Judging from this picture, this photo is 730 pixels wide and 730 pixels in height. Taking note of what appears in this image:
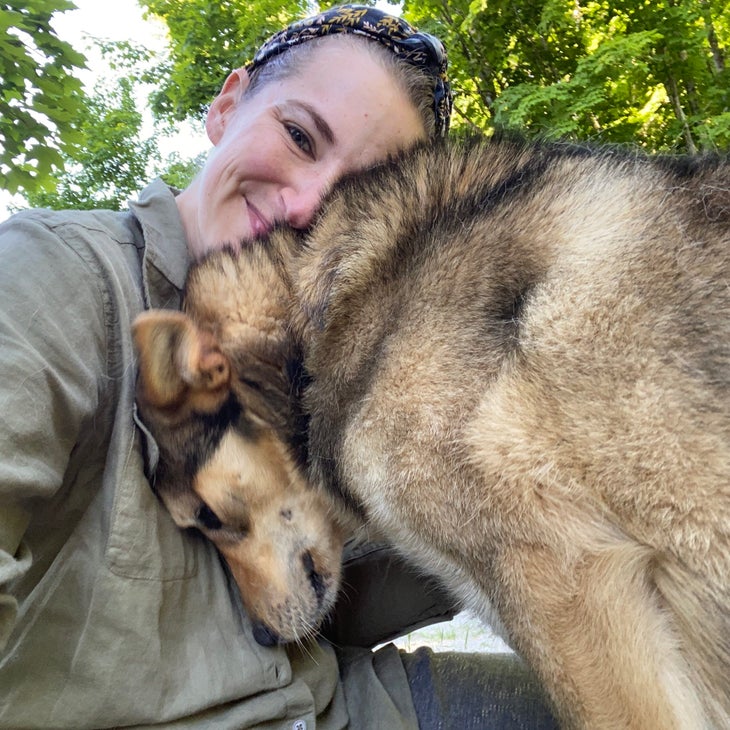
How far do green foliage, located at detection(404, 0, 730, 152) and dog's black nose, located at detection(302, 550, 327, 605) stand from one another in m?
5.23

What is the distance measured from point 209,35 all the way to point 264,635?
41.5ft

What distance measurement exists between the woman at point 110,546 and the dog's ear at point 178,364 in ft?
0.25

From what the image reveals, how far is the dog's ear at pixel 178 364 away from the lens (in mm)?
1925

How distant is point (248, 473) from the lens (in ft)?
7.64

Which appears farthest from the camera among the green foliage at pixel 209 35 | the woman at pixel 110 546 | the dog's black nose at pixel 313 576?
the green foliage at pixel 209 35

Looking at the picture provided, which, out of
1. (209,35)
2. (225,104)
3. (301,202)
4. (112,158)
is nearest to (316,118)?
(301,202)

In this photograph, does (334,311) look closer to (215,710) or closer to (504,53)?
(215,710)

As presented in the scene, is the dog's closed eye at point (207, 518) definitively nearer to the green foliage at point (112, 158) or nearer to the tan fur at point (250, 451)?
the tan fur at point (250, 451)

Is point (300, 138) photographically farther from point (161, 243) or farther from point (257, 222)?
point (161, 243)

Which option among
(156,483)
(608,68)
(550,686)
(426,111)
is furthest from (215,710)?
(608,68)

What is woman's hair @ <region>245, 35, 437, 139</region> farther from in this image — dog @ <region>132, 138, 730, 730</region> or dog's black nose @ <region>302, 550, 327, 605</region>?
dog's black nose @ <region>302, 550, 327, 605</region>

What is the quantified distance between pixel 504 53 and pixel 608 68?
2.00 m

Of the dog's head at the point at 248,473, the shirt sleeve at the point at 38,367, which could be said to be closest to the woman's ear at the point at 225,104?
the dog's head at the point at 248,473

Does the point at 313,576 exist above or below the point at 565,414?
below
